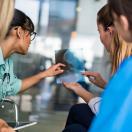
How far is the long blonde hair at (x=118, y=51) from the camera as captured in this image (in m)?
1.71

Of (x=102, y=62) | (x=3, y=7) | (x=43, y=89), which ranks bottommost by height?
(x=43, y=89)

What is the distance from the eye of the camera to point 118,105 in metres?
1.10

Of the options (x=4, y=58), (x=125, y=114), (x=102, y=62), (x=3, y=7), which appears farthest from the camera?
(x=102, y=62)

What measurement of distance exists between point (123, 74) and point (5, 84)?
125 centimetres

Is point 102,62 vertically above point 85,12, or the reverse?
point 85,12

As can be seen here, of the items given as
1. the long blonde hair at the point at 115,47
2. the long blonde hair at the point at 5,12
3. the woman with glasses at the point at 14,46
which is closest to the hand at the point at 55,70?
the woman with glasses at the point at 14,46

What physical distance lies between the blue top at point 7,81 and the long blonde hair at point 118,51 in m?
0.61

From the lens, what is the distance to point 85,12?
213 inches

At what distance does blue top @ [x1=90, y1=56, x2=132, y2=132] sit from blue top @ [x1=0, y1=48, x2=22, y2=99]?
114 centimetres

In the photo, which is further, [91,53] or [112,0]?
[91,53]

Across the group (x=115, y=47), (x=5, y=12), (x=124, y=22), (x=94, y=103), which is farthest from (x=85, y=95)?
(x=124, y=22)

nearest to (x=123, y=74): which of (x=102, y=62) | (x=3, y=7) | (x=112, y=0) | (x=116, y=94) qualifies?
(x=116, y=94)

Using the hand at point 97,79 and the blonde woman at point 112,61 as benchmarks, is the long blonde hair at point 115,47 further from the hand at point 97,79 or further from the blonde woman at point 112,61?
A: the hand at point 97,79

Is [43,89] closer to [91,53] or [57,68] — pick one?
[91,53]
